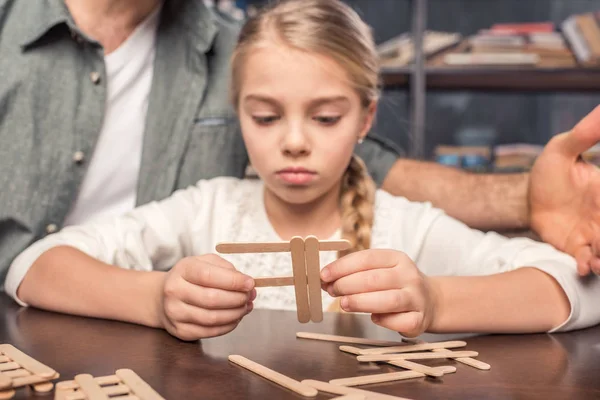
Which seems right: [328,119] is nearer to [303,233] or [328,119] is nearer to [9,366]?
[303,233]

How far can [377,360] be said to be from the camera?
0.78m

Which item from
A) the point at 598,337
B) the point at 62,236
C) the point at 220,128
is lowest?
the point at 598,337

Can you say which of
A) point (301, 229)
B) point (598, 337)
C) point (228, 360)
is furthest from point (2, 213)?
point (598, 337)

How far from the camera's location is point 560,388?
701 millimetres

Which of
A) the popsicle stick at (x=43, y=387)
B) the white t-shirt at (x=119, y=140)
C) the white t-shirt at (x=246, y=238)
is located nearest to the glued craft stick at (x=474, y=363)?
the white t-shirt at (x=246, y=238)

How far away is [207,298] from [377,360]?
0.73 ft

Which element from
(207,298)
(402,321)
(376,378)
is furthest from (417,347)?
(207,298)

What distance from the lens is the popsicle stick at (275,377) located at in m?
0.66

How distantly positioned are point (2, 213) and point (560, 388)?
3.85 ft

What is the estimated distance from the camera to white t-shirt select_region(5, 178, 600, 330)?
3.80 feet

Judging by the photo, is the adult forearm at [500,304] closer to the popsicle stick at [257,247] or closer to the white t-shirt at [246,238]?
the white t-shirt at [246,238]

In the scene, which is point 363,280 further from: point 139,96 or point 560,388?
point 139,96

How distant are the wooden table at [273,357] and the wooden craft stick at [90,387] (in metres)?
0.04

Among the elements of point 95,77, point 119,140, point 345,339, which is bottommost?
point 345,339
